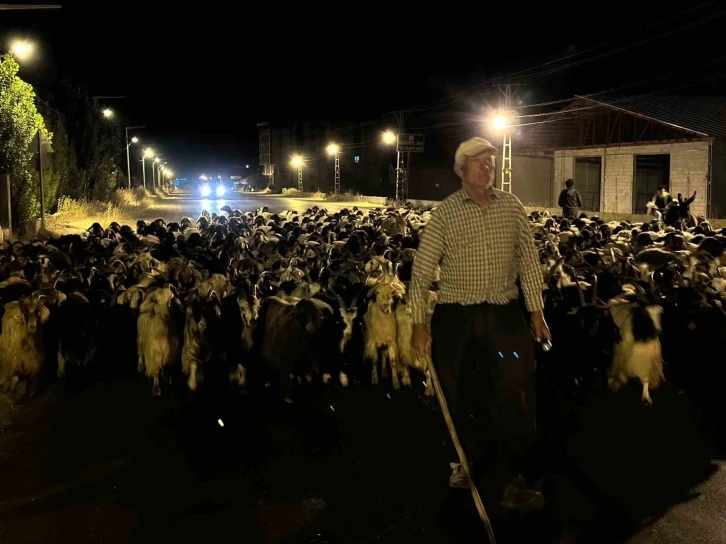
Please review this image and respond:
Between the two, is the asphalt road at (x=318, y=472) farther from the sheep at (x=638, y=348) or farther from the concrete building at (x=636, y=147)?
the concrete building at (x=636, y=147)

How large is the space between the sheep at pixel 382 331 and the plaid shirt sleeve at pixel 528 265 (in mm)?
3107

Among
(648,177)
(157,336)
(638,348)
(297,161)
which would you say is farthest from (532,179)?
(297,161)

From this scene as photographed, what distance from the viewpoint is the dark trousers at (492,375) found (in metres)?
4.55

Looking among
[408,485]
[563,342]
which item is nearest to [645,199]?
[563,342]

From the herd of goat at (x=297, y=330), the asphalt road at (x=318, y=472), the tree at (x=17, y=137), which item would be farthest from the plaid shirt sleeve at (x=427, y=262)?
the tree at (x=17, y=137)

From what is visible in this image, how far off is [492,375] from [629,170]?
1152 inches

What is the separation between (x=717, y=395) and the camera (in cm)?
682

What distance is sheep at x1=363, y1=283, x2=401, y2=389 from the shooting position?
7.70m

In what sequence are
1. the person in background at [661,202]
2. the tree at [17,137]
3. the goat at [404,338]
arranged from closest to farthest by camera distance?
the goat at [404,338] < the person in background at [661,202] < the tree at [17,137]

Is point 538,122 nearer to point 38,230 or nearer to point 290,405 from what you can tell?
point 38,230

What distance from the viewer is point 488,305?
15.0ft

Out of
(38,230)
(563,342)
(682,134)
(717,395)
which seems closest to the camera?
(717,395)

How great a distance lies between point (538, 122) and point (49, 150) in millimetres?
23585

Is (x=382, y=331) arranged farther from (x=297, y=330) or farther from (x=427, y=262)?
(x=427, y=262)
